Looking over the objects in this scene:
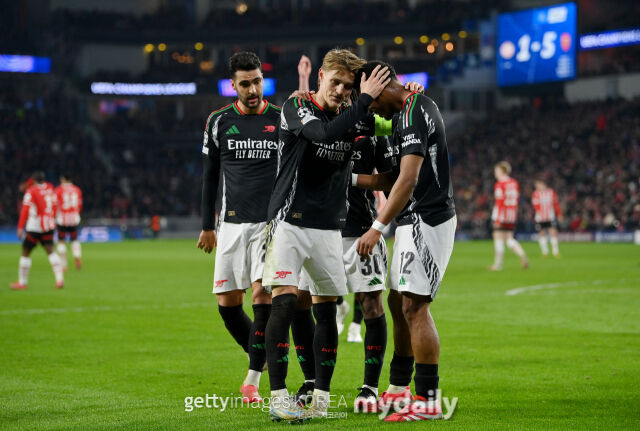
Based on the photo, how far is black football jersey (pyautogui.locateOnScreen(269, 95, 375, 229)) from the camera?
639 cm

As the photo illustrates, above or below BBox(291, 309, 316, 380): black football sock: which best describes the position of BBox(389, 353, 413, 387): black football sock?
below

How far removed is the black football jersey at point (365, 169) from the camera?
23.4ft

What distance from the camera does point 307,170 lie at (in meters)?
6.47

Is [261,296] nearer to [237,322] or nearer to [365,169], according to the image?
[237,322]

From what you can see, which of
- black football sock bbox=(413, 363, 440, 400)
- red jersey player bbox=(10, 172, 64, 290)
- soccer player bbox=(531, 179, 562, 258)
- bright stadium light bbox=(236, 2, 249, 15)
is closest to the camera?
black football sock bbox=(413, 363, 440, 400)

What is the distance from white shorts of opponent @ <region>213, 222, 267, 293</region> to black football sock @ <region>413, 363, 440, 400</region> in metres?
1.86

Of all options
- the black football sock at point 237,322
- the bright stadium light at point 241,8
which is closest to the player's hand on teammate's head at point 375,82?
the black football sock at point 237,322

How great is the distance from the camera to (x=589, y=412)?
6645mm

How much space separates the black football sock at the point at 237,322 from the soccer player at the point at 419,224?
185 cm

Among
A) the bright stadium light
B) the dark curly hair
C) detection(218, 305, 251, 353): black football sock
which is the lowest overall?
detection(218, 305, 251, 353): black football sock

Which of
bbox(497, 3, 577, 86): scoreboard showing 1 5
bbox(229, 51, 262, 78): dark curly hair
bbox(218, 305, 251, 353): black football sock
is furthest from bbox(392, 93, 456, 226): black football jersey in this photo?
bbox(497, 3, 577, 86): scoreboard showing 1 5

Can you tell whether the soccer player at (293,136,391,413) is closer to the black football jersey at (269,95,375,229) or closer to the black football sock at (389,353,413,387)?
the black football sock at (389,353,413,387)

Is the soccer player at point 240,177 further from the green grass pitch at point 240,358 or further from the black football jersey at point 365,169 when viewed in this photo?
the green grass pitch at point 240,358

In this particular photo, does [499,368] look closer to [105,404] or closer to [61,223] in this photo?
[105,404]
